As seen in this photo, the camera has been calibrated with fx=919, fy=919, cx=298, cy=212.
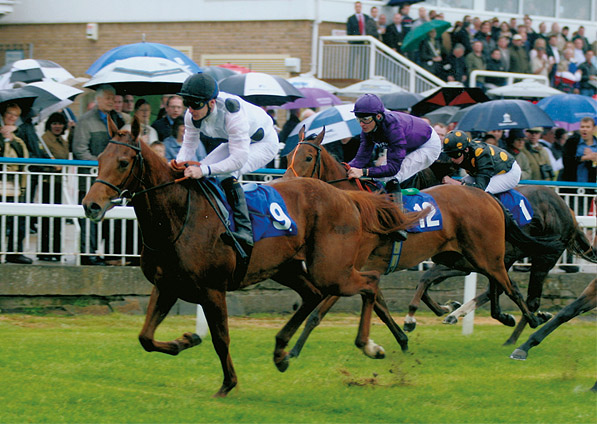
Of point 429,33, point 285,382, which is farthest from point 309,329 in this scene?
point 429,33

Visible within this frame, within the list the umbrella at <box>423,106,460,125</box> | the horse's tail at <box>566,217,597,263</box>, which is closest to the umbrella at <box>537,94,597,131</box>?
the umbrella at <box>423,106,460,125</box>

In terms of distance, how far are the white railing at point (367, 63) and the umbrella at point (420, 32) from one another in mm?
254

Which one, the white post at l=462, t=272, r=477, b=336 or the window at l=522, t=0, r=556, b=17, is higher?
the window at l=522, t=0, r=556, b=17

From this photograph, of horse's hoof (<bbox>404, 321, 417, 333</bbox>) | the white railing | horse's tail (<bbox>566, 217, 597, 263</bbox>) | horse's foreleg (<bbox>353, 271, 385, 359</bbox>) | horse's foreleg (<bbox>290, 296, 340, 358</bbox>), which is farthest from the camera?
the white railing

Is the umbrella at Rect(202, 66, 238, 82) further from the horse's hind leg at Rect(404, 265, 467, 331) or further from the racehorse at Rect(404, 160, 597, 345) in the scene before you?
the horse's hind leg at Rect(404, 265, 467, 331)

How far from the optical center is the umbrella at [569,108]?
13.3m

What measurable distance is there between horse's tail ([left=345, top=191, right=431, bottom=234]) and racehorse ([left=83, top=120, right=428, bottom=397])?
0.02 m

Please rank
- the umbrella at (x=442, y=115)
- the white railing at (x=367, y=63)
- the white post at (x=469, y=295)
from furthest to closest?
the white railing at (x=367, y=63), the umbrella at (x=442, y=115), the white post at (x=469, y=295)

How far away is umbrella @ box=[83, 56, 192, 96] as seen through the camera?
9867mm

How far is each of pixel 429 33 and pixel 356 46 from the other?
135cm

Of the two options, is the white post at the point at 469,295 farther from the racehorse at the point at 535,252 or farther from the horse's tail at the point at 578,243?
the horse's tail at the point at 578,243

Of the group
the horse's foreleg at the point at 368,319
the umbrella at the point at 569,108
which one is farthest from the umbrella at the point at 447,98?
the horse's foreleg at the point at 368,319

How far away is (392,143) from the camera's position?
7.68 meters

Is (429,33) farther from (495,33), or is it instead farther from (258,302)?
(258,302)
